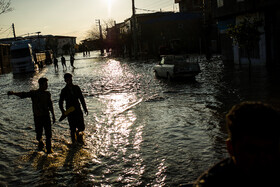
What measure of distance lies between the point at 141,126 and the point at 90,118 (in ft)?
7.72

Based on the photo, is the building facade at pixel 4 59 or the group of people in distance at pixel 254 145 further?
the building facade at pixel 4 59

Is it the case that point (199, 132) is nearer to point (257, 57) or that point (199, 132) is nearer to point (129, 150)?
point (129, 150)

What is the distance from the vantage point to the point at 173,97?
1284 centimetres

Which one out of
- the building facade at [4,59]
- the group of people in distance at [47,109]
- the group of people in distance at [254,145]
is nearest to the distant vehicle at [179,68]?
the group of people in distance at [47,109]

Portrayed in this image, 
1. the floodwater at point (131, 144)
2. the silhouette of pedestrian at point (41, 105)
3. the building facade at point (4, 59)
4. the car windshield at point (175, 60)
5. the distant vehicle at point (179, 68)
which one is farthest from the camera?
the building facade at point (4, 59)

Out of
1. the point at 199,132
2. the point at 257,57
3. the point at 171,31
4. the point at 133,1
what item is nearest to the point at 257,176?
the point at 199,132

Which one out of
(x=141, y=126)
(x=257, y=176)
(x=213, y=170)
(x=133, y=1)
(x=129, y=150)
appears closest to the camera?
(x=257, y=176)

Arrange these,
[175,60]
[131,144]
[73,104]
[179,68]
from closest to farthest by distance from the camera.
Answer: [131,144], [73,104], [179,68], [175,60]

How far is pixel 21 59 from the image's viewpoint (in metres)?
37.3

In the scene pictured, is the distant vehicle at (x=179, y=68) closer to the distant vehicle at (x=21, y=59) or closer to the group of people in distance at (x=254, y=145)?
the group of people in distance at (x=254, y=145)

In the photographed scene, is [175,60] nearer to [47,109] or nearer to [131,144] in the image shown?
[131,144]

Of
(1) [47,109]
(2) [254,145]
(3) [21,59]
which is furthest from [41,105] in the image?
(3) [21,59]

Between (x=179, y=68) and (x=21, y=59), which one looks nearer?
(x=179, y=68)

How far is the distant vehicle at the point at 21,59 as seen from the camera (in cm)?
3731
